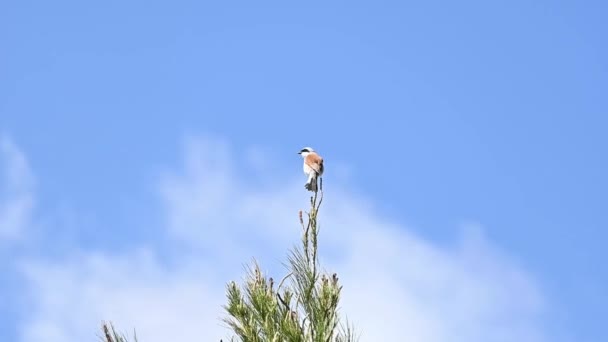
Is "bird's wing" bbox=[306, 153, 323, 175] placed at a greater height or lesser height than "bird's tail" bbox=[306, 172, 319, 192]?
greater

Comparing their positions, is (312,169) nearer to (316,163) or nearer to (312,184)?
(316,163)

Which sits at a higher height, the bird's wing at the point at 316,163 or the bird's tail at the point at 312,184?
the bird's wing at the point at 316,163

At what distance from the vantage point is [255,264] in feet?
23.9

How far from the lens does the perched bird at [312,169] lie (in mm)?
10297

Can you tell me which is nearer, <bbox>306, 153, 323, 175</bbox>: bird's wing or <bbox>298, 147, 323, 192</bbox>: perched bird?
<bbox>298, 147, 323, 192</bbox>: perched bird

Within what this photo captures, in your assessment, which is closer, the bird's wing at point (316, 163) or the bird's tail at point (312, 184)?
the bird's tail at point (312, 184)

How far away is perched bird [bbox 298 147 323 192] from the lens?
10.3 meters

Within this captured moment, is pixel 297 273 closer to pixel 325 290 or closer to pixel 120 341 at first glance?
pixel 325 290

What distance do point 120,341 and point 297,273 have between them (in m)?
1.22

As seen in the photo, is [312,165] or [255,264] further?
[312,165]

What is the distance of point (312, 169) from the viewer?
10594 mm

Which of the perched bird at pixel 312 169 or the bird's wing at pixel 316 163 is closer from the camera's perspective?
the perched bird at pixel 312 169

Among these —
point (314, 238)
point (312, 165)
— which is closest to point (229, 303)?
point (314, 238)

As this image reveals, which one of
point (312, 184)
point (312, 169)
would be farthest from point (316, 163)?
point (312, 184)
